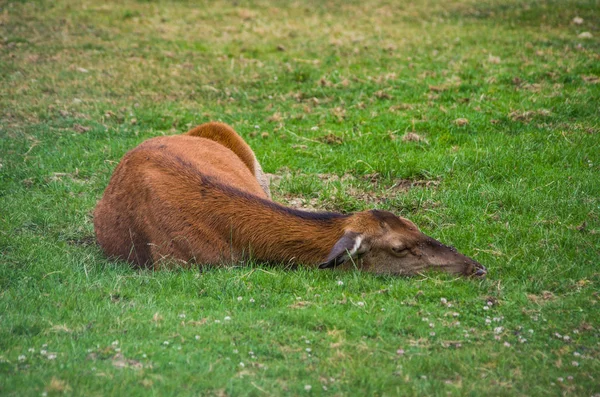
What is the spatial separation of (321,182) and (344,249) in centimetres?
266

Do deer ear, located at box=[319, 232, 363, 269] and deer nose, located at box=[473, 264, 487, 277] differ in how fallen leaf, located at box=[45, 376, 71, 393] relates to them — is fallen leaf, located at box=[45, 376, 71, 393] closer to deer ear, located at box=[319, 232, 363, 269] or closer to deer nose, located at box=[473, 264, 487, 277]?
deer ear, located at box=[319, 232, 363, 269]

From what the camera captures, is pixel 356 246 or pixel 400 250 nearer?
pixel 356 246

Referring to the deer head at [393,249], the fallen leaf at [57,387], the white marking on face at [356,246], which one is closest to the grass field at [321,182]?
the fallen leaf at [57,387]

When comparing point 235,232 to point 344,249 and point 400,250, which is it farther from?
point 400,250

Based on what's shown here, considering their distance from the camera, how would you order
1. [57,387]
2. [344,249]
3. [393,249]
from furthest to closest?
[393,249] < [344,249] < [57,387]

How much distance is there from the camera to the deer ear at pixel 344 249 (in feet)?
21.1

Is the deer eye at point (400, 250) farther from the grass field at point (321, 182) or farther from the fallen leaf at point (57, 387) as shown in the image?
the fallen leaf at point (57, 387)

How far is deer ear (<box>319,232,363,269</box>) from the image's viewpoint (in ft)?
21.1

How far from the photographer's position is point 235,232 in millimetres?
6898

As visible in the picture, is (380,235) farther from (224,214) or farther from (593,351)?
(593,351)

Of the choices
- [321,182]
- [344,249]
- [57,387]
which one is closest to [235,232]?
[344,249]

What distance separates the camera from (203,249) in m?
6.86

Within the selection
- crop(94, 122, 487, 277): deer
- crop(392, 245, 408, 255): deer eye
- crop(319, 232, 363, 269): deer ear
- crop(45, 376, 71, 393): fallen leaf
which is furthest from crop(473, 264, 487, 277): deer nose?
crop(45, 376, 71, 393): fallen leaf

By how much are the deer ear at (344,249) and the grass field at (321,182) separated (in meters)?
0.18
